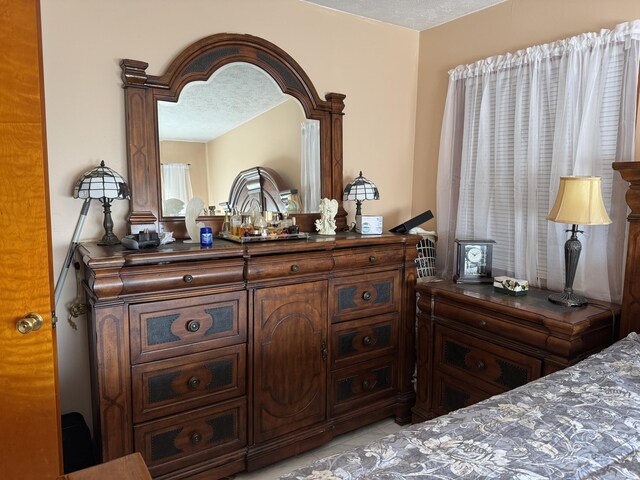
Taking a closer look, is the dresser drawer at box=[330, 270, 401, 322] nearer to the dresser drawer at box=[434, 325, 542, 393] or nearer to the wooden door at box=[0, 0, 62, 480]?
the dresser drawer at box=[434, 325, 542, 393]

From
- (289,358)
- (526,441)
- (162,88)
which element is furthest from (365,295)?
(162,88)

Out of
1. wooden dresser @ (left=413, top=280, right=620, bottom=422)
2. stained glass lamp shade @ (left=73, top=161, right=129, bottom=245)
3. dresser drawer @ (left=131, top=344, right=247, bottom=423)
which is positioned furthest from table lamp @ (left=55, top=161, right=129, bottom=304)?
wooden dresser @ (left=413, top=280, right=620, bottom=422)

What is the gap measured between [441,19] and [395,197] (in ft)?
3.95

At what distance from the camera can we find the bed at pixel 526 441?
3.27ft

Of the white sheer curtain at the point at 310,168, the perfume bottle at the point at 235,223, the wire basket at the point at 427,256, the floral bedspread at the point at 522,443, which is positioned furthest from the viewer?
the wire basket at the point at 427,256

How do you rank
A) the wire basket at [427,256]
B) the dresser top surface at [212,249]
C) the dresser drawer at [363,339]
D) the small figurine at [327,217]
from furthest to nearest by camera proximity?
the wire basket at [427,256] → the small figurine at [327,217] → the dresser drawer at [363,339] → the dresser top surface at [212,249]

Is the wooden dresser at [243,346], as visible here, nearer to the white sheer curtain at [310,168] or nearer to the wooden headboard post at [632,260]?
the white sheer curtain at [310,168]

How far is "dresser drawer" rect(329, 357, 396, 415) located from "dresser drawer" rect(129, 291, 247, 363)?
0.68 meters

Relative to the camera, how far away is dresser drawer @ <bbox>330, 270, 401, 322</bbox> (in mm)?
2402

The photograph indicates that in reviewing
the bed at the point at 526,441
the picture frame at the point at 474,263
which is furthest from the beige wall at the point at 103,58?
the bed at the point at 526,441

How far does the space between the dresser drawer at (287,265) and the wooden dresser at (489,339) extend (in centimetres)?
69

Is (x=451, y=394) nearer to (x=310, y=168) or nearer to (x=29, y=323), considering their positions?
(x=310, y=168)

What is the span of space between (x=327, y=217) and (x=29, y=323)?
160cm

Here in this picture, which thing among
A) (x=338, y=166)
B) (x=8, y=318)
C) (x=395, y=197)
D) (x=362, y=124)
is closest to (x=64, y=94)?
(x=8, y=318)
